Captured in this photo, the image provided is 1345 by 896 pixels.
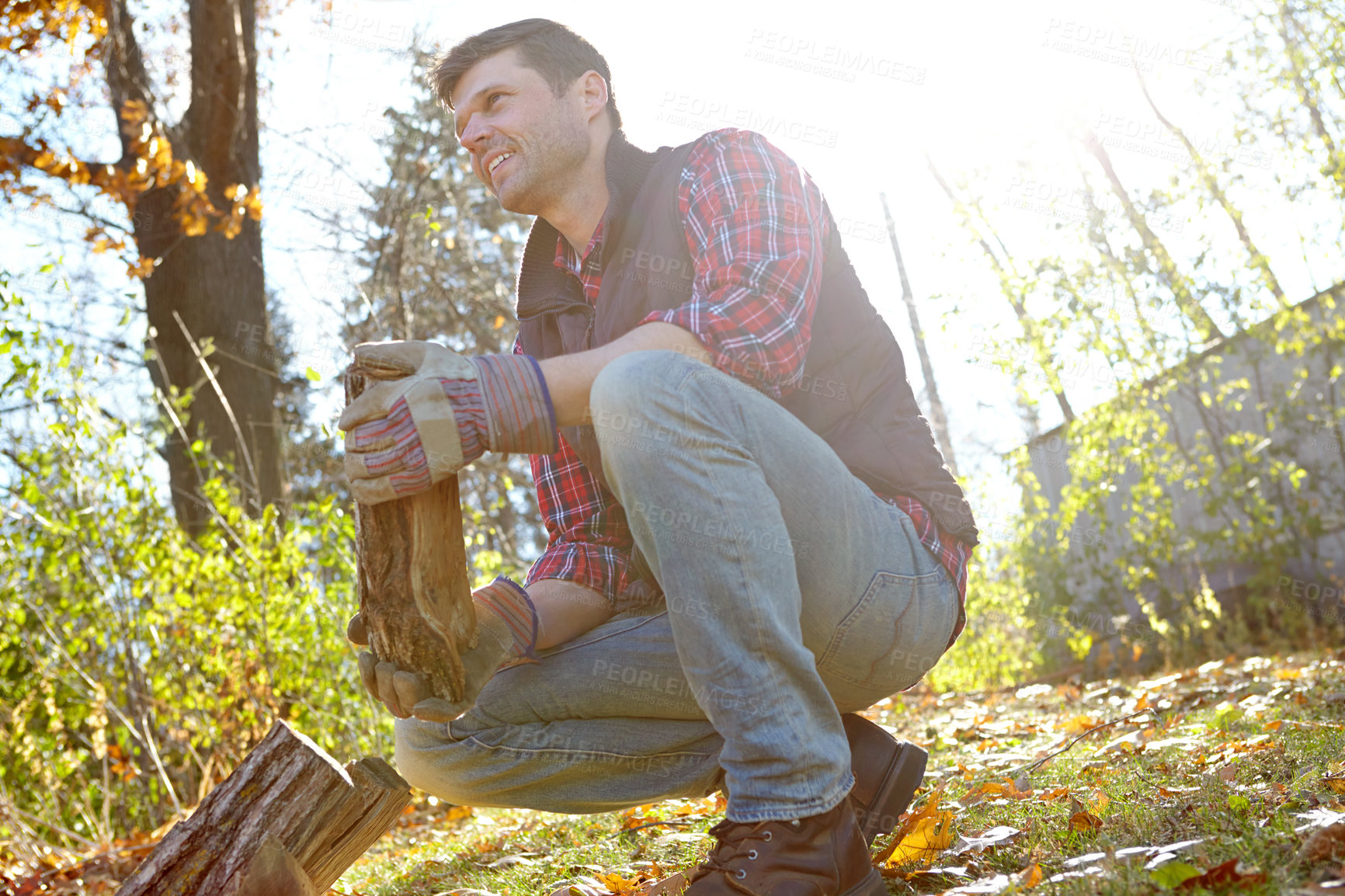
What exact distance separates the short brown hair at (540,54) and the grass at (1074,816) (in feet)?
5.94

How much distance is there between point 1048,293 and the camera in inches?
276

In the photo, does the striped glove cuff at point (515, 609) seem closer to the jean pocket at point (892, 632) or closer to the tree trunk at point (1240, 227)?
the jean pocket at point (892, 632)

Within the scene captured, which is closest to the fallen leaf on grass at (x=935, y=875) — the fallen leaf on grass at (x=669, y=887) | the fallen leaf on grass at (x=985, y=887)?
the fallen leaf on grass at (x=985, y=887)

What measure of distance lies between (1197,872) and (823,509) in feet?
2.41

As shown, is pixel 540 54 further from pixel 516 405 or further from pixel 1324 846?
pixel 1324 846

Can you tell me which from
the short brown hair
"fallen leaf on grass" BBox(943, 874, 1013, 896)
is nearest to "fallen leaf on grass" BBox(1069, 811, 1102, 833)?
"fallen leaf on grass" BBox(943, 874, 1013, 896)

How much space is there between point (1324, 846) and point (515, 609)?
4.66 ft

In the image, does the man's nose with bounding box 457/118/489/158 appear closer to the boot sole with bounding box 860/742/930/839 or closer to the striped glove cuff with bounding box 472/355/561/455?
the striped glove cuff with bounding box 472/355/561/455

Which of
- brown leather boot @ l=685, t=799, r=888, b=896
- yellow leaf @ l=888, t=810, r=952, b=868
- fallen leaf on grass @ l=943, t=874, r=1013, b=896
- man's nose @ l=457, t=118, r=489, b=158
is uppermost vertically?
man's nose @ l=457, t=118, r=489, b=158

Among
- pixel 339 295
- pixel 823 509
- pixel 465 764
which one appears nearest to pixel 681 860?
pixel 465 764

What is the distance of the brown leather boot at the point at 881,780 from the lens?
199cm

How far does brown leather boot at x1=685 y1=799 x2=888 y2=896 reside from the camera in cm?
149

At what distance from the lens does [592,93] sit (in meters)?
2.42

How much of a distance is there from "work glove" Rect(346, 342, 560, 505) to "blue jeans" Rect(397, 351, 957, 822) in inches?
4.9
